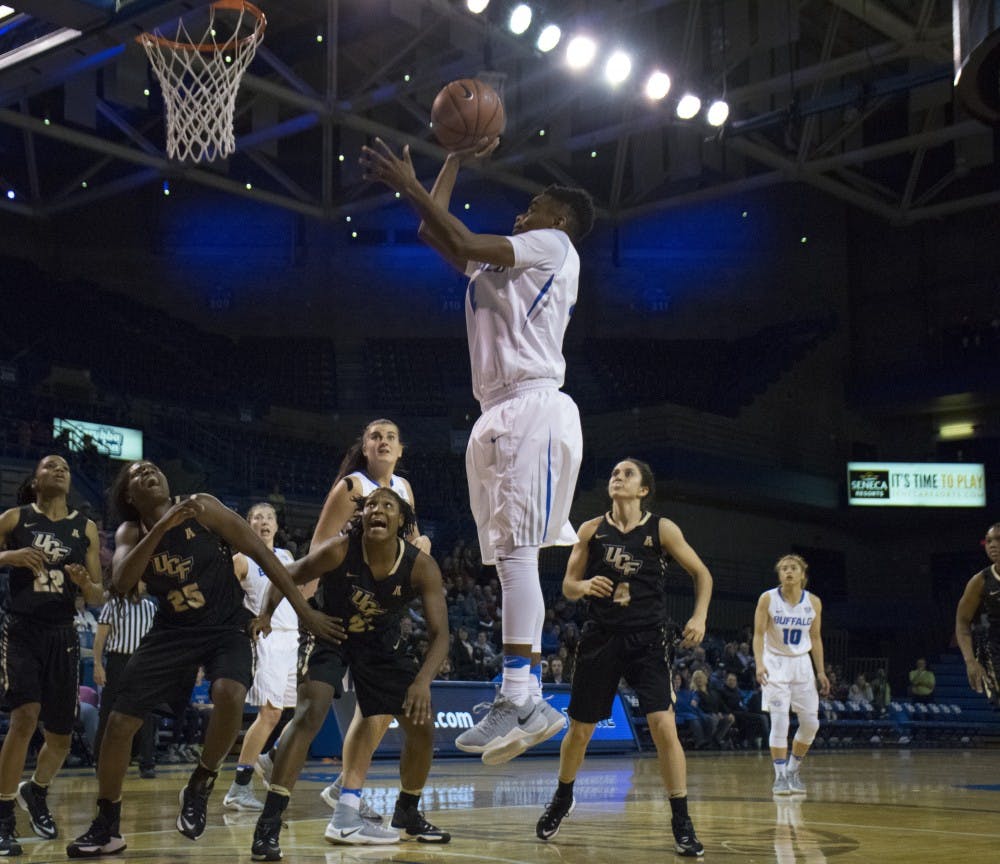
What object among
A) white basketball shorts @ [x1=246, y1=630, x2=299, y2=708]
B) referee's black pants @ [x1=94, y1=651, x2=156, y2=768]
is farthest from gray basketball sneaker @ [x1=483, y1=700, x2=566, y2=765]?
referee's black pants @ [x1=94, y1=651, x2=156, y2=768]

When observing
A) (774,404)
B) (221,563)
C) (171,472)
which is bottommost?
(221,563)

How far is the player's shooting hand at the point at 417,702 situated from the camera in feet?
19.8

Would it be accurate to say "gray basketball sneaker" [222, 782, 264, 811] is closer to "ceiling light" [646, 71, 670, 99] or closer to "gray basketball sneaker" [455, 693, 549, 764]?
"gray basketball sneaker" [455, 693, 549, 764]

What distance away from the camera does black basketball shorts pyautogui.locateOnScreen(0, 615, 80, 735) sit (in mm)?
6453

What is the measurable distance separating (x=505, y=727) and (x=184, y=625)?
1.74 metres

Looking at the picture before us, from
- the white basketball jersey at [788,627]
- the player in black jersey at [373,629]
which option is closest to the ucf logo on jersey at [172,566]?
the player in black jersey at [373,629]

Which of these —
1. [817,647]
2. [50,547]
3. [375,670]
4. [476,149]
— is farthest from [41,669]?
[817,647]

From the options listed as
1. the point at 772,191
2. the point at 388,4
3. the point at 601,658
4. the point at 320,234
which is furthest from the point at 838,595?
the point at 601,658

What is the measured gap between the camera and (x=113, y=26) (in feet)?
25.8

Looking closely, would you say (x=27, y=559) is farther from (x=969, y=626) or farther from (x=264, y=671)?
(x=969, y=626)

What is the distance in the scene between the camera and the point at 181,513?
584 centimetres

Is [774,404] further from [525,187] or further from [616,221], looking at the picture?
[525,187]

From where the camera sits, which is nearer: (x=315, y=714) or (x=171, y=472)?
(x=315, y=714)

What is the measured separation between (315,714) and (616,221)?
21.0 metres
